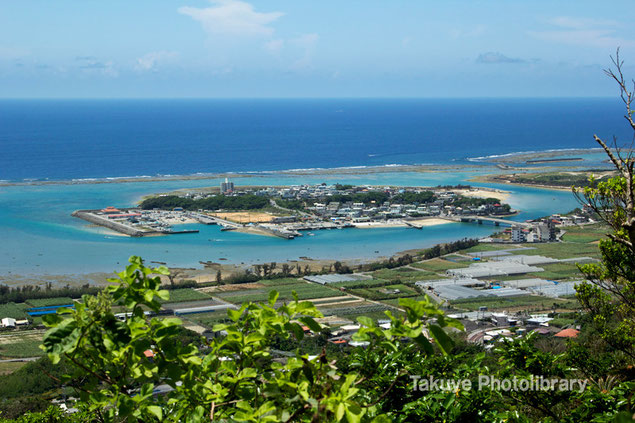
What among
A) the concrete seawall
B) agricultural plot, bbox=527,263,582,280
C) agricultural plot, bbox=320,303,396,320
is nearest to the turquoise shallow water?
the concrete seawall

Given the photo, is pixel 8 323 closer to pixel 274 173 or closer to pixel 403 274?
pixel 403 274

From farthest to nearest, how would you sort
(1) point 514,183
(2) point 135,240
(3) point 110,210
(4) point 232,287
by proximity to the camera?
(1) point 514,183 → (3) point 110,210 → (2) point 135,240 → (4) point 232,287

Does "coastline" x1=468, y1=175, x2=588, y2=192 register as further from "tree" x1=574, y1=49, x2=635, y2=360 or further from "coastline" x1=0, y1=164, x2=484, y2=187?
"tree" x1=574, y1=49, x2=635, y2=360

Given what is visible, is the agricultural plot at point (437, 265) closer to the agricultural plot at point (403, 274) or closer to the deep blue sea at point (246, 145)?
the agricultural plot at point (403, 274)

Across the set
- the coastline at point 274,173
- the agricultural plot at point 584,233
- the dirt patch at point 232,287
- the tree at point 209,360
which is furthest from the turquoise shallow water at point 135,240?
the tree at point 209,360

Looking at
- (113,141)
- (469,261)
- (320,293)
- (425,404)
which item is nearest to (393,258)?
(469,261)

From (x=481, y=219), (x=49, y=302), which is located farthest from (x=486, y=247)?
(x=49, y=302)
